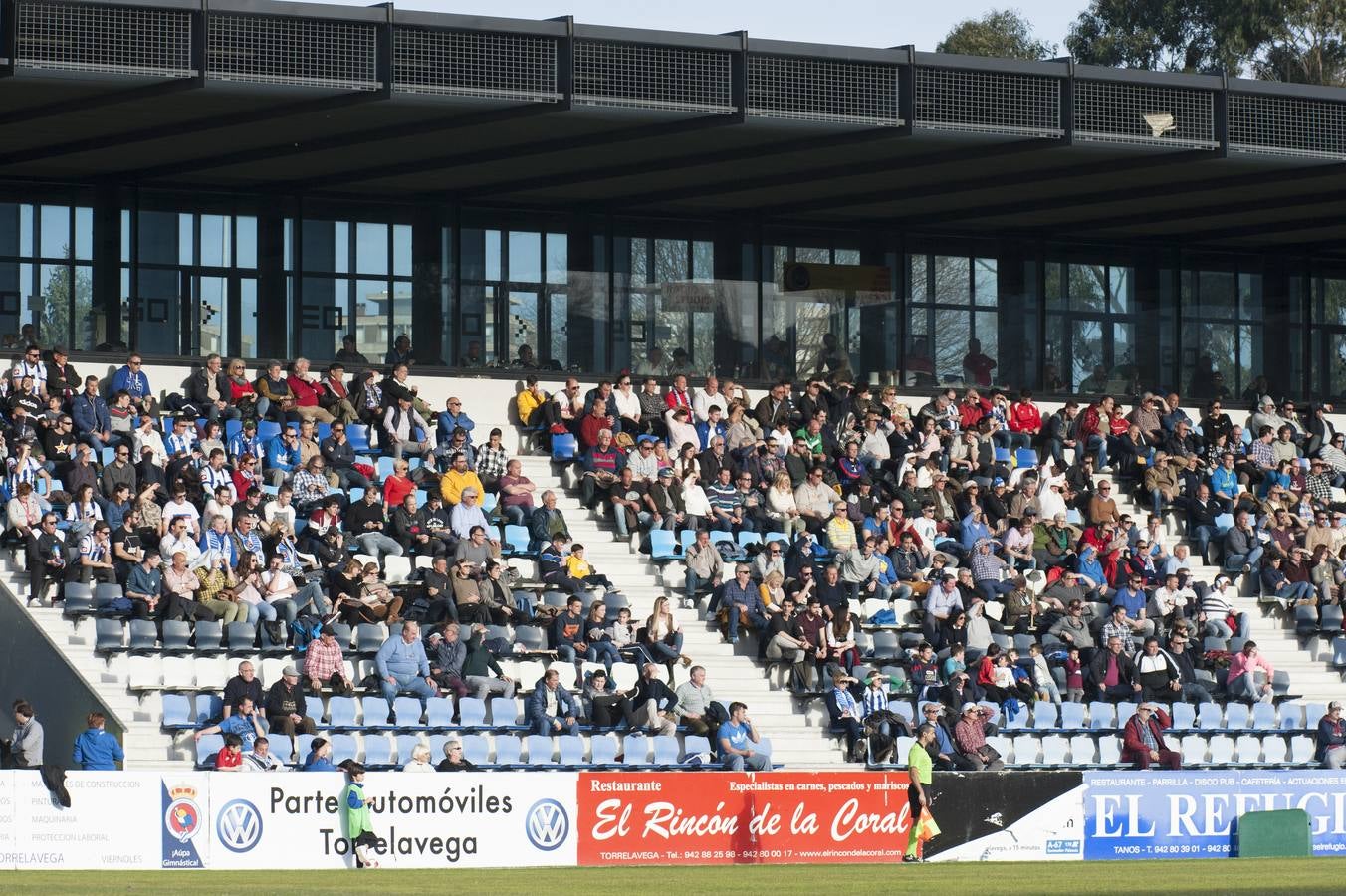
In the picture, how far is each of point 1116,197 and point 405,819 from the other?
18.0 meters

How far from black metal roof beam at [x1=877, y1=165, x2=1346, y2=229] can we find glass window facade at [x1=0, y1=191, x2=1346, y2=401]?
987 millimetres

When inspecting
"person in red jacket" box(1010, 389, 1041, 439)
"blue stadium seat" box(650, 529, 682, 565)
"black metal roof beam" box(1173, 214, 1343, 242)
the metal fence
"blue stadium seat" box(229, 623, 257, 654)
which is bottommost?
"blue stadium seat" box(229, 623, 257, 654)

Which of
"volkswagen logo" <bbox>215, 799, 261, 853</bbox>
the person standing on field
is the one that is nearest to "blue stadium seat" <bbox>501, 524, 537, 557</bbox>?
the person standing on field

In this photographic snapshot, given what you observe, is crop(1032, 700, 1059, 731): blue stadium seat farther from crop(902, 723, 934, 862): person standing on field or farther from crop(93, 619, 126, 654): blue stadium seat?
crop(93, 619, 126, 654): blue stadium seat

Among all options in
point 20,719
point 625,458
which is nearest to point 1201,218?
point 625,458

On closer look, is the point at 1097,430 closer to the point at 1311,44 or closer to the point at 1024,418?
the point at 1024,418

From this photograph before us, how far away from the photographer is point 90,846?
20234 mm

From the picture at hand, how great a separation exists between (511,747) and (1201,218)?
1815 centimetres

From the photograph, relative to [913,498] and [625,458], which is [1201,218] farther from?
[625,458]

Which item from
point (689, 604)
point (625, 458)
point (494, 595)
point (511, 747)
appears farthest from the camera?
point (625, 458)

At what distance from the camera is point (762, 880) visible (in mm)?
20062

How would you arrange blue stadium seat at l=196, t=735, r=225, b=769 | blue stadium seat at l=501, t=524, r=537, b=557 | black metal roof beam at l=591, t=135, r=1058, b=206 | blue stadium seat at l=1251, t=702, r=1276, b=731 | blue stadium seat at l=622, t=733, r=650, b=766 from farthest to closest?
black metal roof beam at l=591, t=135, r=1058, b=206 < blue stadium seat at l=1251, t=702, r=1276, b=731 < blue stadium seat at l=501, t=524, r=537, b=557 < blue stadium seat at l=622, t=733, r=650, b=766 < blue stadium seat at l=196, t=735, r=225, b=769

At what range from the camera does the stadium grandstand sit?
80.9 ft

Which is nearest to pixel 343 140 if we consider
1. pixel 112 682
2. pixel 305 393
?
pixel 305 393
